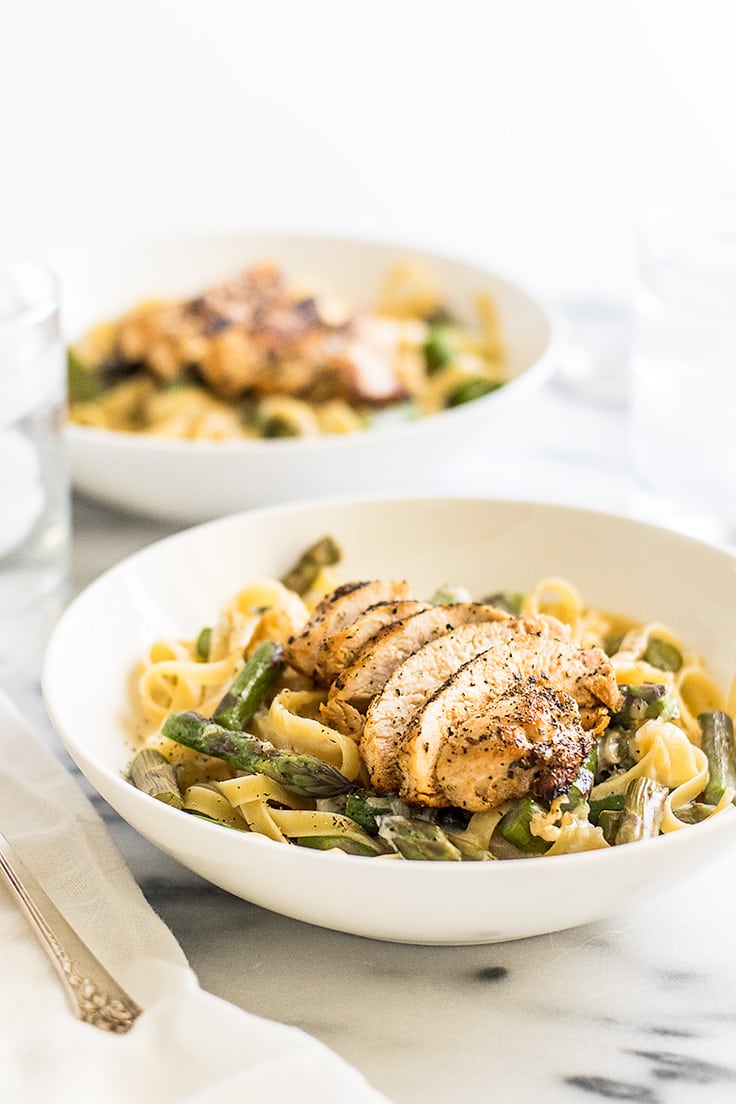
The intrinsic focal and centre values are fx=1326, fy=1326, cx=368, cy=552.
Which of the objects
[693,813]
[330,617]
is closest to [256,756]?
[330,617]

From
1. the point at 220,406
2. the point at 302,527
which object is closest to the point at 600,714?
the point at 302,527

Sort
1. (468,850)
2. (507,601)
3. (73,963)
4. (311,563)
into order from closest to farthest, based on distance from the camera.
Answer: (73,963), (468,850), (507,601), (311,563)

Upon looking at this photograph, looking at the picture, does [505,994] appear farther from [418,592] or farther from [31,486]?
[31,486]

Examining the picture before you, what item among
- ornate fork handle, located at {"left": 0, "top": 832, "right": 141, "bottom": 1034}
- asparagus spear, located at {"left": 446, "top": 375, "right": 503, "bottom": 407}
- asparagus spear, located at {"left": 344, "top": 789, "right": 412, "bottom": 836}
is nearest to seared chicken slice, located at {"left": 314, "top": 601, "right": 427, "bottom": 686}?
asparagus spear, located at {"left": 344, "top": 789, "right": 412, "bottom": 836}

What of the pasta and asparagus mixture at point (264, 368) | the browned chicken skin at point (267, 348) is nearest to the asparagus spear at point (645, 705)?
the pasta and asparagus mixture at point (264, 368)

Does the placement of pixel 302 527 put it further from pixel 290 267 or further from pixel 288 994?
pixel 290 267

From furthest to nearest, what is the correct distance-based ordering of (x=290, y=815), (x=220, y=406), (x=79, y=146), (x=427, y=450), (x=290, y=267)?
(x=79, y=146), (x=290, y=267), (x=220, y=406), (x=427, y=450), (x=290, y=815)

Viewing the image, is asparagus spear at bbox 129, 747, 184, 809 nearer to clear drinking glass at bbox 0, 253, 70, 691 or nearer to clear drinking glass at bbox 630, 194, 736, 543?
clear drinking glass at bbox 0, 253, 70, 691

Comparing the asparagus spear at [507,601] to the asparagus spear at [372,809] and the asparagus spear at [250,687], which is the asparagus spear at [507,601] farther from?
the asparagus spear at [372,809]
